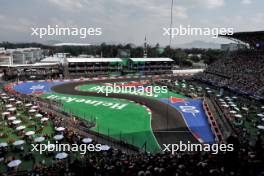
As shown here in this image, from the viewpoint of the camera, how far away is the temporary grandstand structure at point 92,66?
286 ft

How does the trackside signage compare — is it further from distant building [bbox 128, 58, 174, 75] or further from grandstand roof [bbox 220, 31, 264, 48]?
distant building [bbox 128, 58, 174, 75]

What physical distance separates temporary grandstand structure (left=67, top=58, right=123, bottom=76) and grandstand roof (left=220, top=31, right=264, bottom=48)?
39069mm

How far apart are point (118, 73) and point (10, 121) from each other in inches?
2308

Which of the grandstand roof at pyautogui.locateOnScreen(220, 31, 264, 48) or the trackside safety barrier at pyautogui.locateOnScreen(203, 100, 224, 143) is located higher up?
the grandstand roof at pyautogui.locateOnScreen(220, 31, 264, 48)

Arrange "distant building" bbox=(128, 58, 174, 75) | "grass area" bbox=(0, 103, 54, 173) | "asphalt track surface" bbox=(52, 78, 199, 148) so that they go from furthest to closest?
"distant building" bbox=(128, 58, 174, 75), "asphalt track surface" bbox=(52, 78, 199, 148), "grass area" bbox=(0, 103, 54, 173)

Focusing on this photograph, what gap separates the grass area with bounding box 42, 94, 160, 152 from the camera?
1292 inches

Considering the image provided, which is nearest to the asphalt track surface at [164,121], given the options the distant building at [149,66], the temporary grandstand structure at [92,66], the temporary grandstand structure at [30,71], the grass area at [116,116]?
the grass area at [116,116]

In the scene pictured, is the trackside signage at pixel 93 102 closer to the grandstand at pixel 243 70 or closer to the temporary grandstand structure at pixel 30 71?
the grandstand at pixel 243 70

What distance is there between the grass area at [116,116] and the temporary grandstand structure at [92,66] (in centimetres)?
2996

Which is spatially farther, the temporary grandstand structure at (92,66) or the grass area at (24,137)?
the temporary grandstand structure at (92,66)

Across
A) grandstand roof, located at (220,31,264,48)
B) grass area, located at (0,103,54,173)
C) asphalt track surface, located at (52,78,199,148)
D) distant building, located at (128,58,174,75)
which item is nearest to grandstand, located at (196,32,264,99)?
grandstand roof, located at (220,31,264,48)

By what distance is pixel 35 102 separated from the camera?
47062mm

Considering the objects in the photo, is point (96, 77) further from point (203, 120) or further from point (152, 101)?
point (203, 120)

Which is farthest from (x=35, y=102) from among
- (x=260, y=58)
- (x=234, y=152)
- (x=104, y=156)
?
(x=260, y=58)
